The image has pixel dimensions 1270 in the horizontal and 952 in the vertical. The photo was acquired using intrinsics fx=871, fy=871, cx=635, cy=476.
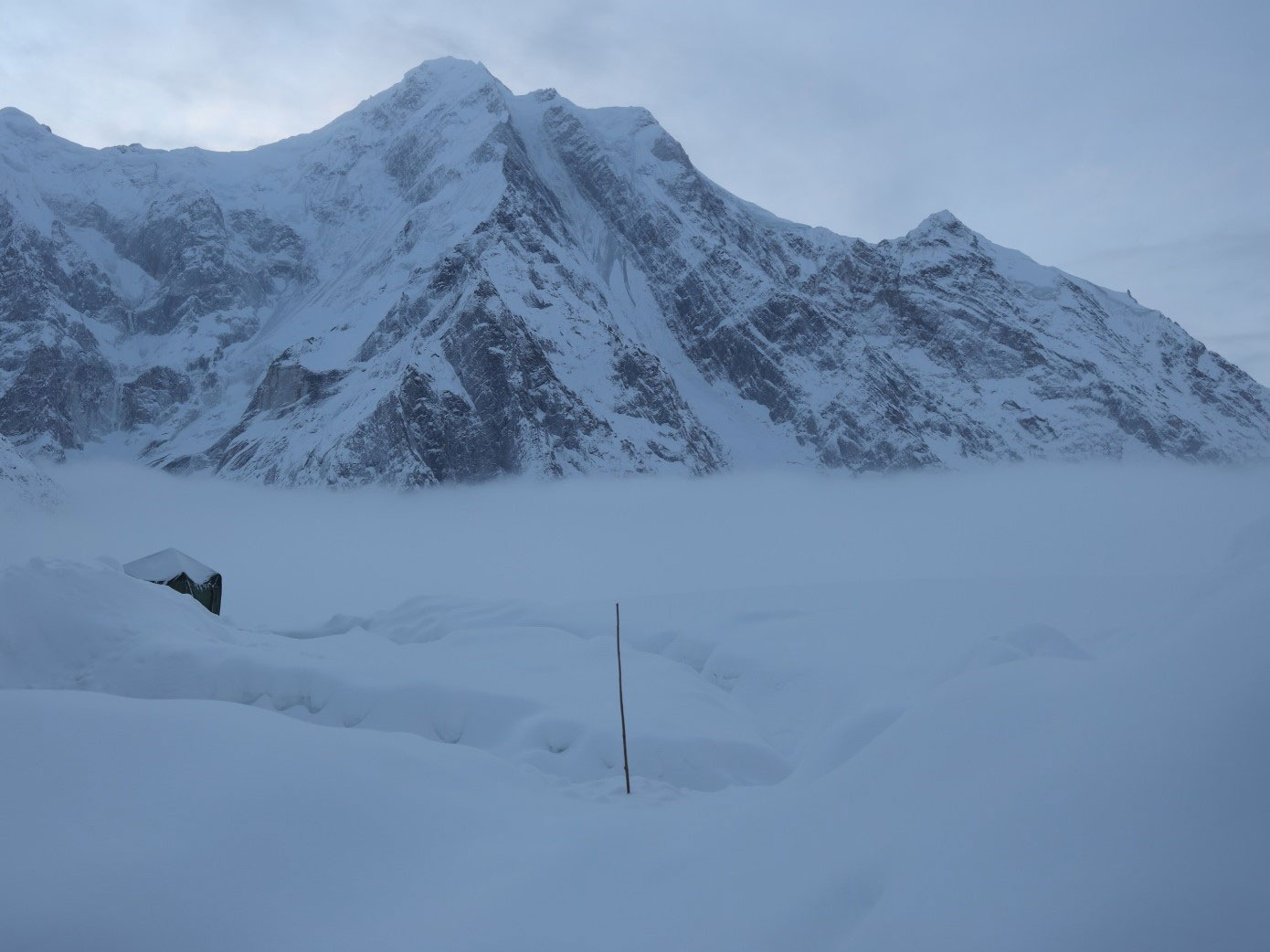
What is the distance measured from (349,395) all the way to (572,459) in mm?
38976

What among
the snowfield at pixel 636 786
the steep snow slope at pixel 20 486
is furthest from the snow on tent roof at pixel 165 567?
the steep snow slope at pixel 20 486

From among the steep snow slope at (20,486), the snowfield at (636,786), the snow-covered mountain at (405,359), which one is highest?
the snow-covered mountain at (405,359)

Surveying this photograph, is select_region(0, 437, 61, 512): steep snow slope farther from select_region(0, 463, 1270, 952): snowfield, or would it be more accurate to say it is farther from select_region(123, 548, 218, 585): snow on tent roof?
select_region(0, 463, 1270, 952): snowfield

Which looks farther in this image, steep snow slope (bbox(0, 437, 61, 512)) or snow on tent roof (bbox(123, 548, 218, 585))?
steep snow slope (bbox(0, 437, 61, 512))

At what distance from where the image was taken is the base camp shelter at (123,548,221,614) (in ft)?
127

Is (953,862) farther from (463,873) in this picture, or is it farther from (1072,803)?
(463,873)

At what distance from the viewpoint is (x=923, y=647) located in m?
25.1

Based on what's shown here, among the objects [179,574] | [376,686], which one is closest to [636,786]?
[376,686]

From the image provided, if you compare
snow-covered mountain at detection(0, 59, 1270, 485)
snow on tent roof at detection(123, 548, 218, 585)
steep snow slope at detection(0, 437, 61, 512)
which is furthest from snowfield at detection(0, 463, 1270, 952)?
snow-covered mountain at detection(0, 59, 1270, 485)

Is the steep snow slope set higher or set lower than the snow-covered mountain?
lower

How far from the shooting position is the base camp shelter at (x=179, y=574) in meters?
38.8

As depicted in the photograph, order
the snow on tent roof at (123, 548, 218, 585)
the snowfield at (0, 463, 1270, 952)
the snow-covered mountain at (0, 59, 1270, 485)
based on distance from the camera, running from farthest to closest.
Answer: the snow-covered mountain at (0, 59, 1270, 485), the snow on tent roof at (123, 548, 218, 585), the snowfield at (0, 463, 1270, 952)

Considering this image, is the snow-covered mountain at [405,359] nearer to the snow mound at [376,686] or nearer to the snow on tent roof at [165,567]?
the snow on tent roof at [165,567]

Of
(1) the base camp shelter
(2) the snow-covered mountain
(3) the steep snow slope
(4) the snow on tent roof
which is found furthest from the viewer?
(2) the snow-covered mountain
